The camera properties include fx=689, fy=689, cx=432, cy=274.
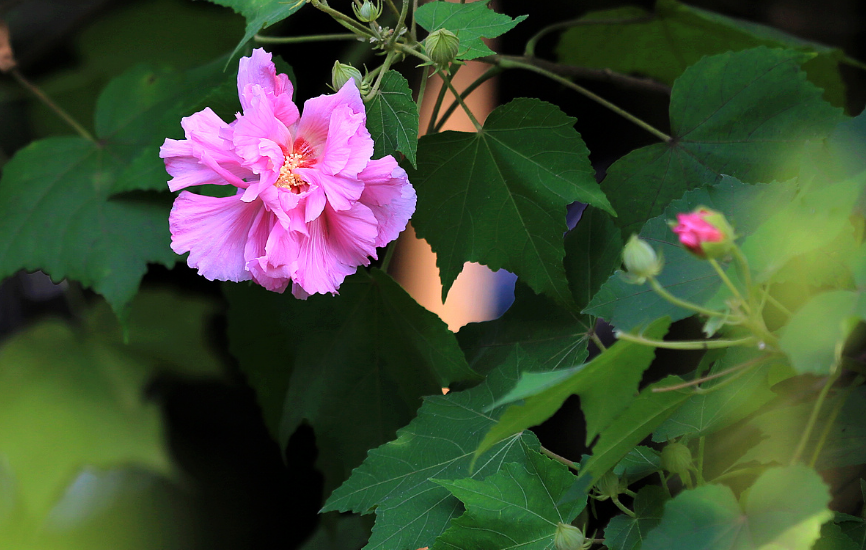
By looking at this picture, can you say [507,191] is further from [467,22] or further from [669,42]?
[669,42]

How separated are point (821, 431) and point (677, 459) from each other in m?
0.12

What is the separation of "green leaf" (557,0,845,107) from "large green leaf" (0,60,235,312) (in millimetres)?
424

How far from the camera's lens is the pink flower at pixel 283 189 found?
429 millimetres

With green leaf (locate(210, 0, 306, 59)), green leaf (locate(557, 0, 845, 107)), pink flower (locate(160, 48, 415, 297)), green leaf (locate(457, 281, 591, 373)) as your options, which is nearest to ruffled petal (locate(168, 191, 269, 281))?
pink flower (locate(160, 48, 415, 297))

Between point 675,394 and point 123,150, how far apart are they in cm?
62

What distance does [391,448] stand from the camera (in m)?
0.50

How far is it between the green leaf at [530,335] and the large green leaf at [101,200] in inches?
11.9

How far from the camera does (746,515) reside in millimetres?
315

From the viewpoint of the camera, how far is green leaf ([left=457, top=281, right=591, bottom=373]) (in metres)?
0.54

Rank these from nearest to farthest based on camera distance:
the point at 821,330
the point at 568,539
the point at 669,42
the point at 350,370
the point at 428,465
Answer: the point at 821,330 < the point at 568,539 < the point at 428,465 < the point at 350,370 < the point at 669,42

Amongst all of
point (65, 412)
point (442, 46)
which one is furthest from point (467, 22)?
point (65, 412)

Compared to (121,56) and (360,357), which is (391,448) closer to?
(360,357)

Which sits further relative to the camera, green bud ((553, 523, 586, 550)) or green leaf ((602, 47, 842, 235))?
green leaf ((602, 47, 842, 235))

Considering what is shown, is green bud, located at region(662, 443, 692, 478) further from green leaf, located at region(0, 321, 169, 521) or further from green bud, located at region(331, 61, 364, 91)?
green leaf, located at region(0, 321, 169, 521)
